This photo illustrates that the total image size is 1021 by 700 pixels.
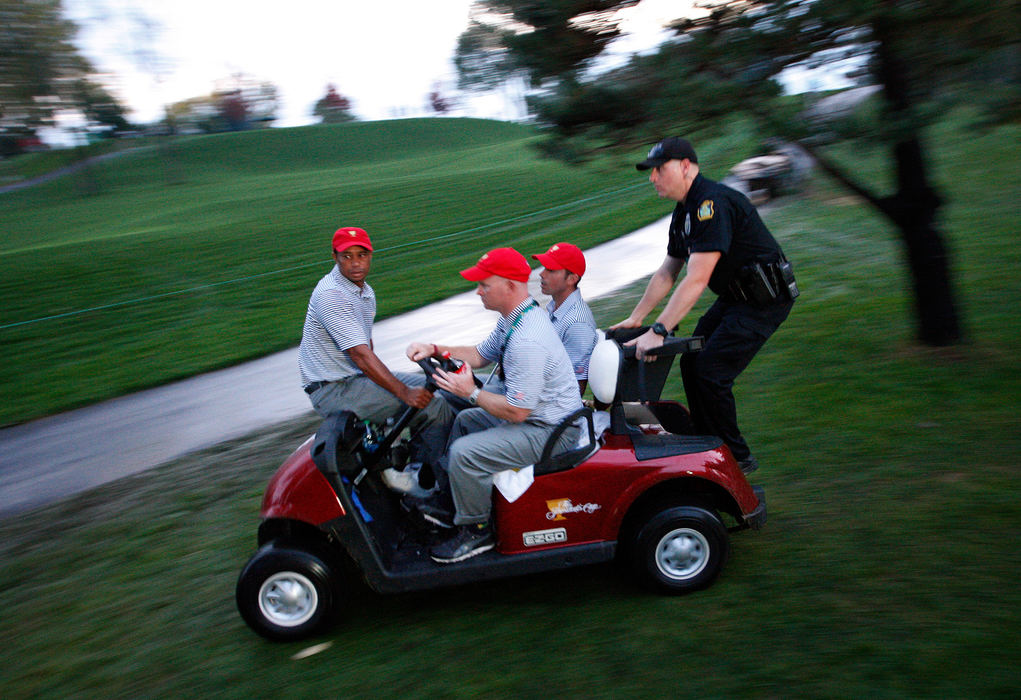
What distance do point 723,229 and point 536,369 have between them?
4.29 ft

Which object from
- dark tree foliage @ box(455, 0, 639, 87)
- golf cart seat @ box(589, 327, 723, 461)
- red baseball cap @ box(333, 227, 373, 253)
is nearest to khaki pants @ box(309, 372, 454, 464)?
red baseball cap @ box(333, 227, 373, 253)

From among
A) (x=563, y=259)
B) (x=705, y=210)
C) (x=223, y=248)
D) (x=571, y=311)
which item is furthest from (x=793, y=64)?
(x=223, y=248)

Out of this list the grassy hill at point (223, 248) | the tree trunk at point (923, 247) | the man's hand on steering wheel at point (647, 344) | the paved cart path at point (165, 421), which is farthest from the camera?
the grassy hill at point (223, 248)

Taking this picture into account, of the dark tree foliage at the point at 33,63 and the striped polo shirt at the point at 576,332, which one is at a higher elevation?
the dark tree foliage at the point at 33,63

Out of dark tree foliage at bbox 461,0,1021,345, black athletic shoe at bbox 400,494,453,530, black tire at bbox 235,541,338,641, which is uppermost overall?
dark tree foliage at bbox 461,0,1021,345

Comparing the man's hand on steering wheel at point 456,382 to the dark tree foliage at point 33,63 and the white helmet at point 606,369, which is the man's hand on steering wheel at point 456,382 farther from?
the dark tree foliage at point 33,63

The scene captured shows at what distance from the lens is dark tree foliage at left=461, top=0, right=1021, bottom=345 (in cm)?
516

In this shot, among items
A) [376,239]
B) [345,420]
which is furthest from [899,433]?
[376,239]

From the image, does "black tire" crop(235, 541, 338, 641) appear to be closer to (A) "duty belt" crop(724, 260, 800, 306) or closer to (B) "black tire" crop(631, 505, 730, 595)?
(B) "black tire" crop(631, 505, 730, 595)

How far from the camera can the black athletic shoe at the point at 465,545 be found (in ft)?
12.8

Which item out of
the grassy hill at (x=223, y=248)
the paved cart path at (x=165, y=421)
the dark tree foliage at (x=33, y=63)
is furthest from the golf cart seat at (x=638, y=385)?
the dark tree foliage at (x=33, y=63)

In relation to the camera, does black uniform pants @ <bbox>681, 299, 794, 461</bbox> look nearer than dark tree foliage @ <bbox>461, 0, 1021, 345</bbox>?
Yes

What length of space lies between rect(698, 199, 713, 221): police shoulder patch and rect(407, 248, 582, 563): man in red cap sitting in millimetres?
1048

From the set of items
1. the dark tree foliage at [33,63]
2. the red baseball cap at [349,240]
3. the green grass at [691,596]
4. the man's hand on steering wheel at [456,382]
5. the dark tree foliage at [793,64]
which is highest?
the dark tree foliage at [33,63]
